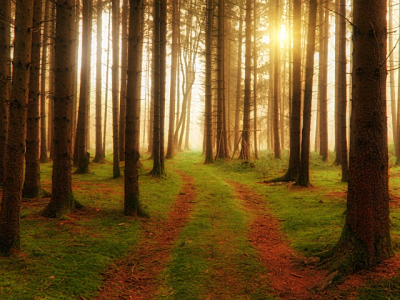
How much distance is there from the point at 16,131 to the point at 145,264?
322cm

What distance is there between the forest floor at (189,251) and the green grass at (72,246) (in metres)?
0.02

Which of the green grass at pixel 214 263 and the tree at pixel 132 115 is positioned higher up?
the tree at pixel 132 115

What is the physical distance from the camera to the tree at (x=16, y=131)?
4.58m

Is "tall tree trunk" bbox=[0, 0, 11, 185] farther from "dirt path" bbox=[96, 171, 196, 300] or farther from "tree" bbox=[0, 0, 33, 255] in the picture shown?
"dirt path" bbox=[96, 171, 196, 300]

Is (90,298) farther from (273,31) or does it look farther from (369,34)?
(273,31)

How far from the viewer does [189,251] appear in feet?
19.1

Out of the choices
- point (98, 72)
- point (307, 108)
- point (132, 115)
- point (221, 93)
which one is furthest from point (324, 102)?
point (132, 115)

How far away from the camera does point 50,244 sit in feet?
17.8

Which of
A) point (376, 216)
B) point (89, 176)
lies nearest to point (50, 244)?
point (376, 216)

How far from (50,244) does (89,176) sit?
7.65 meters

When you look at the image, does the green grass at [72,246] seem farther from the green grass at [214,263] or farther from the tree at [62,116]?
the green grass at [214,263]

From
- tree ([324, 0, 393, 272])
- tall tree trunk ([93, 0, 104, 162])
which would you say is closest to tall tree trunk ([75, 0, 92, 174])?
tall tree trunk ([93, 0, 104, 162])

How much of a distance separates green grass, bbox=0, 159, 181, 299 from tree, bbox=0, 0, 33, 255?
1.75 feet

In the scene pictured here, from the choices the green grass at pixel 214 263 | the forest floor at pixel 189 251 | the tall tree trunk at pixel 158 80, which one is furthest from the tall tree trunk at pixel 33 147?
the tall tree trunk at pixel 158 80
